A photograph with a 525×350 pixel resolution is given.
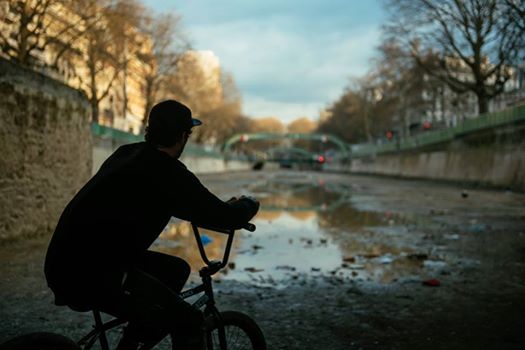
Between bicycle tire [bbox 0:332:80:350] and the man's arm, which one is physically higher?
the man's arm

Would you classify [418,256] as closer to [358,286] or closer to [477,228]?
[358,286]

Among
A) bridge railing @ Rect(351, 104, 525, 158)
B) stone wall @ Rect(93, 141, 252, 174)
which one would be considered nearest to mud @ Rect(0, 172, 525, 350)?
stone wall @ Rect(93, 141, 252, 174)

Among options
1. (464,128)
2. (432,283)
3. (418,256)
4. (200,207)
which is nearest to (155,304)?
(200,207)

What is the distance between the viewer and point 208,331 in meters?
2.67

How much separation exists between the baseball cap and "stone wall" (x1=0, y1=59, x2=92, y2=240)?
6239 mm

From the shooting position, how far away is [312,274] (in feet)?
22.2

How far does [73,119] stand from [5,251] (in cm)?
331

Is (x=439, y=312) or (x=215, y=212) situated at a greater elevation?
(x=215, y=212)

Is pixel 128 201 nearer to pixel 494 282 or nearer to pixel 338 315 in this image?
pixel 338 315

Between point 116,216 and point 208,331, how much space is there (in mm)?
771

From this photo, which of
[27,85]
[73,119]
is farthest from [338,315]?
[73,119]

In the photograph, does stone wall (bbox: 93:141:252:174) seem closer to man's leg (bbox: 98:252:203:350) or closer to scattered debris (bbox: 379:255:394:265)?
scattered debris (bbox: 379:255:394:265)

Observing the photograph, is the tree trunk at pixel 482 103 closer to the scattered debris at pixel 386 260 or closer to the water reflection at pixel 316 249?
the water reflection at pixel 316 249

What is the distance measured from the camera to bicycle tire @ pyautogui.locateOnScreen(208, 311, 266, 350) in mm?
2834
